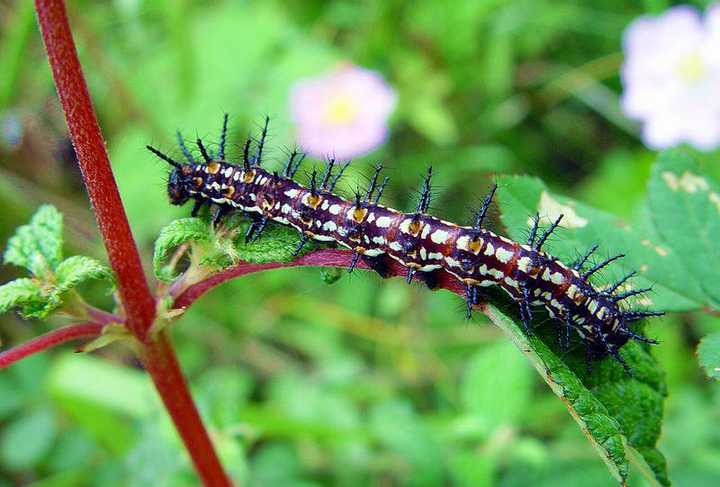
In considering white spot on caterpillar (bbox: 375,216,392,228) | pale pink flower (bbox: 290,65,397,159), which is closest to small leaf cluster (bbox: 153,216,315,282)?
white spot on caterpillar (bbox: 375,216,392,228)

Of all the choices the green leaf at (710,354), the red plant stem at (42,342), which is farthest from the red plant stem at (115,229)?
the green leaf at (710,354)

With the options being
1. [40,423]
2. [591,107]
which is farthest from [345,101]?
[40,423]

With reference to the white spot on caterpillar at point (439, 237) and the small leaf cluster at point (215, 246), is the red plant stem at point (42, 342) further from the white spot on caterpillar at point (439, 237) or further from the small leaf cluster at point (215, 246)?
the white spot on caterpillar at point (439, 237)

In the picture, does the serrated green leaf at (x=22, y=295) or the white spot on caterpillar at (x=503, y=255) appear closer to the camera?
the serrated green leaf at (x=22, y=295)

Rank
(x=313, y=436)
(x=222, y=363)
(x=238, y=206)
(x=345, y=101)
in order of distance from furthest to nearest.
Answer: (x=345, y=101) → (x=222, y=363) → (x=313, y=436) → (x=238, y=206)

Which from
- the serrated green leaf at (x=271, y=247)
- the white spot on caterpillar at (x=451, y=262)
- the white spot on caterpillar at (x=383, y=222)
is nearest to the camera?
the serrated green leaf at (x=271, y=247)

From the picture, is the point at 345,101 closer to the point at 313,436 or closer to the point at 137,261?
the point at 313,436

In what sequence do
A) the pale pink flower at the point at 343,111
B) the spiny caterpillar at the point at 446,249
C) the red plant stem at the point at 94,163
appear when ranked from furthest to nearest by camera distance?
the pale pink flower at the point at 343,111 < the spiny caterpillar at the point at 446,249 < the red plant stem at the point at 94,163
